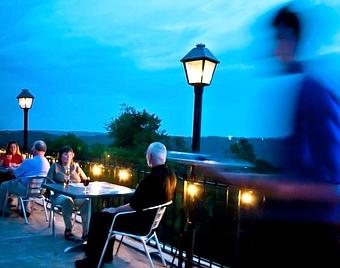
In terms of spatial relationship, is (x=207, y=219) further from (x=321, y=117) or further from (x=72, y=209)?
(x=321, y=117)

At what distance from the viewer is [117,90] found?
3816 cm

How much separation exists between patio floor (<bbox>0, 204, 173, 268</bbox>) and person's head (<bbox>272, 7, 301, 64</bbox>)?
317 centimetres

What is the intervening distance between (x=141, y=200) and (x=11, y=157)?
14.5 ft

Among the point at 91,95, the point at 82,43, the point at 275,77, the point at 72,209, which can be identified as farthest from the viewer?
the point at 82,43

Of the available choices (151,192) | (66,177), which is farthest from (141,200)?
(66,177)

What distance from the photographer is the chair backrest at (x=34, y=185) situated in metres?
5.75

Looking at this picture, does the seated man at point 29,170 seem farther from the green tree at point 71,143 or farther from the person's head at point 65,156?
the green tree at point 71,143

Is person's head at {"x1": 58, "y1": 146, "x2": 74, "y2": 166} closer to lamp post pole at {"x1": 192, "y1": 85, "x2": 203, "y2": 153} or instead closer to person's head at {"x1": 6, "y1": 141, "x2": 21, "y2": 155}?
lamp post pole at {"x1": 192, "y1": 85, "x2": 203, "y2": 153}

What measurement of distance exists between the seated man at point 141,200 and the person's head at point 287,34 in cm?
242

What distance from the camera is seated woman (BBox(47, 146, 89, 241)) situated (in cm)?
493

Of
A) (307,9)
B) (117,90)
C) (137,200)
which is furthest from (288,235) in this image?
(117,90)

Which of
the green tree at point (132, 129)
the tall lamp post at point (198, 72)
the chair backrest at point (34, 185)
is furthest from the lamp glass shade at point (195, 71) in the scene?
the green tree at point (132, 129)

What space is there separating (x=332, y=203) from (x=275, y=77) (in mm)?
431

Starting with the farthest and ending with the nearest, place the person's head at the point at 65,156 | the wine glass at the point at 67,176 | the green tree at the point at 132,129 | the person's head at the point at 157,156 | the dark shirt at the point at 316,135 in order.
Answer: the green tree at the point at 132,129 < the person's head at the point at 65,156 < the wine glass at the point at 67,176 < the person's head at the point at 157,156 < the dark shirt at the point at 316,135
